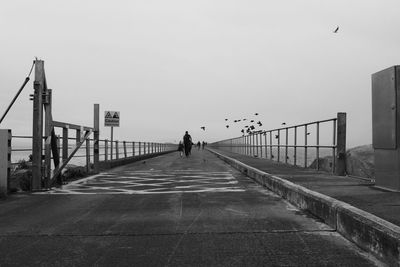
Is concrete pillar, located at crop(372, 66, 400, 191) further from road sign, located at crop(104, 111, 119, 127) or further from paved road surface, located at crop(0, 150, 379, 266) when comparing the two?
road sign, located at crop(104, 111, 119, 127)

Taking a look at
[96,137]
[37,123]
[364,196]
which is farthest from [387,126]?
[96,137]

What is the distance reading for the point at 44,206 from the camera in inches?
374

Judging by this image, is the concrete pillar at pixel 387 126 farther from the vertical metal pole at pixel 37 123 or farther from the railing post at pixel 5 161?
the railing post at pixel 5 161

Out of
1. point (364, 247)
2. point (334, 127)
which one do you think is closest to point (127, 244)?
point (364, 247)

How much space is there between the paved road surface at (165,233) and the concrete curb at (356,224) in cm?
14

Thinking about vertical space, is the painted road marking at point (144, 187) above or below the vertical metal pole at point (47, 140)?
below

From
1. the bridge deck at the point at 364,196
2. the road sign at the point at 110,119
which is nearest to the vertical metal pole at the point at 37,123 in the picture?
the bridge deck at the point at 364,196

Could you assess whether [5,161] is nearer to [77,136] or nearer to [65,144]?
[65,144]

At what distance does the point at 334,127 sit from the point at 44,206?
802cm

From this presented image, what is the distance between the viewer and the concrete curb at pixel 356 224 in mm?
5094

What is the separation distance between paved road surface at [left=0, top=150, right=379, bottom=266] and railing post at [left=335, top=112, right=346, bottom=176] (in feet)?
11.5

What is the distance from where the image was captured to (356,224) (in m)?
6.09

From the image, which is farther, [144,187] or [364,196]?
[144,187]

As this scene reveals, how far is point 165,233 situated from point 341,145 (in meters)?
7.86
